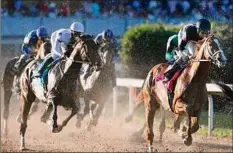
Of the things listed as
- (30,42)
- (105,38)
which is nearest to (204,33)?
(105,38)

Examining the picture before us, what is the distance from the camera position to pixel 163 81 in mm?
7918

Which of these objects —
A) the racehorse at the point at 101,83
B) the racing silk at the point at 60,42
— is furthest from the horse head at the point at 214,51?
the racehorse at the point at 101,83

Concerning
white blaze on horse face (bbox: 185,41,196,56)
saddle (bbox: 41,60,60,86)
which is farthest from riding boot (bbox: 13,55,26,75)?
white blaze on horse face (bbox: 185,41,196,56)

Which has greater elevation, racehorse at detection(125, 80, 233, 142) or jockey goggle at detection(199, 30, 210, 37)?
jockey goggle at detection(199, 30, 210, 37)

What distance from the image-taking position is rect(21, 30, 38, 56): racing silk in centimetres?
1025

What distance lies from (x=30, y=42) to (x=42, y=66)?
1.55m

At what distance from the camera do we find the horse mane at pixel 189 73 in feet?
23.5

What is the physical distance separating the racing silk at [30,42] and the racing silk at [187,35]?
3.30 metres

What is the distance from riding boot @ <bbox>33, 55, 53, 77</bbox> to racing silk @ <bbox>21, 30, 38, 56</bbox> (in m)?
1.37

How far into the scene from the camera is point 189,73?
741 centimetres

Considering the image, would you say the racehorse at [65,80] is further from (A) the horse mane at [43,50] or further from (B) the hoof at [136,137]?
(B) the hoof at [136,137]

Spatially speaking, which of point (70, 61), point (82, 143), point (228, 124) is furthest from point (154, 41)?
point (70, 61)

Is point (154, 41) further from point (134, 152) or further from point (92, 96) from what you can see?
point (134, 152)

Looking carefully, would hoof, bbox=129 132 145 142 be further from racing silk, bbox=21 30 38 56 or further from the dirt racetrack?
racing silk, bbox=21 30 38 56
